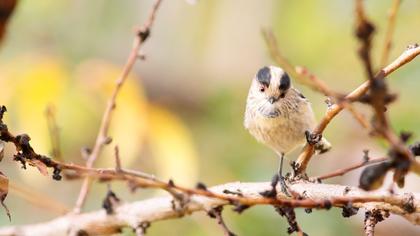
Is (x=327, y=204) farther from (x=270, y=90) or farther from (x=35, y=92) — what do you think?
(x=35, y=92)

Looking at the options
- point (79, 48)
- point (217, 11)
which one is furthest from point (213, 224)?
point (217, 11)

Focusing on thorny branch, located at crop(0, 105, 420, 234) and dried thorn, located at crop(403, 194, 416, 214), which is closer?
thorny branch, located at crop(0, 105, 420, 234)

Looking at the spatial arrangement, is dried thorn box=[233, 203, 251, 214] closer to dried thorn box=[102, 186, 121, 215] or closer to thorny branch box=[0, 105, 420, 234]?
thorny branch box=[0, 105, 420, 234]

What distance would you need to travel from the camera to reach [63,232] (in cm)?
168

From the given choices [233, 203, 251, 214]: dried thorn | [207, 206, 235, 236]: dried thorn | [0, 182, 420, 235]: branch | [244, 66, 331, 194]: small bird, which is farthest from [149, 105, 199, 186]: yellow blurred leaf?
[233, 203, 251, 214]: dried thorn

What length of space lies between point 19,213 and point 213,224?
145 centimetres

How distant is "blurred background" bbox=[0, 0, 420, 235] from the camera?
9.63 ft

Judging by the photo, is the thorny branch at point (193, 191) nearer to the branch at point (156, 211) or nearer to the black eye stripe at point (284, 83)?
the branch at point (156, 211)

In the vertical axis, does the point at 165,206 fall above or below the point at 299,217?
below

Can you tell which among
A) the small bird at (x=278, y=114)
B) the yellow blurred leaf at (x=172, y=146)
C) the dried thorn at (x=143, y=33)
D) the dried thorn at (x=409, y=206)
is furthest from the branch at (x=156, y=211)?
the yellow blurred leaf at (x=172, y=146)

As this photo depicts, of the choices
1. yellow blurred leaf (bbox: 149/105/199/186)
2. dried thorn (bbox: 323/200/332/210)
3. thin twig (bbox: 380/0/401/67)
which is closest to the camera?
thin twig (bbox: 380/0/401/67)

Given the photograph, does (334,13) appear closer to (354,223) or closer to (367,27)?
(354,223)

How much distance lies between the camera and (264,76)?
2727 millimetres

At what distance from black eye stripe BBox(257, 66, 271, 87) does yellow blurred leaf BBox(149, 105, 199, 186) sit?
0.51 meters
